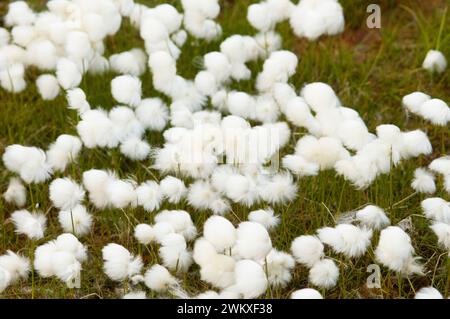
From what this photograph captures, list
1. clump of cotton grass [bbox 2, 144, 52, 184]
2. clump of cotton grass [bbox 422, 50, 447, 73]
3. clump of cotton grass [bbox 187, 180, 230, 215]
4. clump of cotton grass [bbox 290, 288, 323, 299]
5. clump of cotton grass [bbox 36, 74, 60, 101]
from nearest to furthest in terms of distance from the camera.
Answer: clump of cotton grass [bbox 290, 288, 323, 299]
clump of cotton grass [bbox 187, 180, 230, 215]
clump of cotton grass [bbox 2, 144, 52, 184]
clump of cotton grass [bbox 36, 74, 60, 101]
clump of cotton grass [bbox 422, 50, 447, 73]

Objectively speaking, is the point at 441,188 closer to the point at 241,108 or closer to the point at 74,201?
the point at 241,108

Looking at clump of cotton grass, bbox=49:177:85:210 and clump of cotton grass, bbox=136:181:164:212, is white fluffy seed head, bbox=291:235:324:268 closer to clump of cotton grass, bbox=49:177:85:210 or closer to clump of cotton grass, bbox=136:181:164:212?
clump of cotton grass, bbox=136:181:164:212

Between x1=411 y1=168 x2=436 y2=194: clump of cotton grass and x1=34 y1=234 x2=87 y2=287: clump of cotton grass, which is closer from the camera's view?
x1=34 y1=234 x2=87 y2=287: clump of cotton grass

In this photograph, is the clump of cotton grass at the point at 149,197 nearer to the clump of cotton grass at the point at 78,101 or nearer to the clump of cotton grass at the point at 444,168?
the clump of cotton grass at the point at 78,101

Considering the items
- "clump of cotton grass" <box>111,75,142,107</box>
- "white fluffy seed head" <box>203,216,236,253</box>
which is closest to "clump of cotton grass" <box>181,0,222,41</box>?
"clump of cotton grass" <box>111,75,142,107</box>

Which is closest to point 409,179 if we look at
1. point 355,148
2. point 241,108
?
point 355,148

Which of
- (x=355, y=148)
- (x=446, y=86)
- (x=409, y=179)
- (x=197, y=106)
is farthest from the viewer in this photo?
(x=446, y=86)

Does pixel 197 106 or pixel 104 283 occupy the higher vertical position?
pixel 197 106
